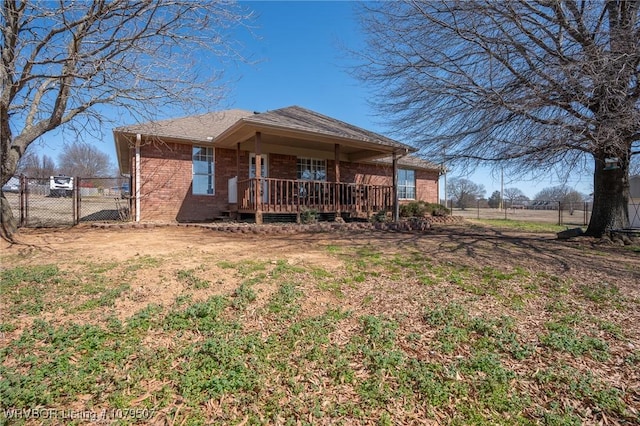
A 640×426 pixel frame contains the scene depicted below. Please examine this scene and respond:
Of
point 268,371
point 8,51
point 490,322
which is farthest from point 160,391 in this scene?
point 8,51

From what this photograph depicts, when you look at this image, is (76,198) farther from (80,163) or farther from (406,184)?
(80,163)

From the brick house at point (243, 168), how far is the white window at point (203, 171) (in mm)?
34

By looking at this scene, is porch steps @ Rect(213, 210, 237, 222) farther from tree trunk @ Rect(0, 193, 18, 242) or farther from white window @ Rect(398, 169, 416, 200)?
white window @ Rect(398, 169, 416, 200)

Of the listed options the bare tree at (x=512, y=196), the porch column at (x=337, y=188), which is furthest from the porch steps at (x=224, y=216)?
the bare tree at (x=512, y=196)

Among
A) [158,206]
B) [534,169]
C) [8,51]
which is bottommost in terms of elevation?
[158,206]

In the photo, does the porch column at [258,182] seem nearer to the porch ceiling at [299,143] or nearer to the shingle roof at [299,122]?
the porch ceiling at [299,143]

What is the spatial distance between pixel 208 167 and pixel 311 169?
4.23m

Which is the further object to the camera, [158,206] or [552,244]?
[158,206]

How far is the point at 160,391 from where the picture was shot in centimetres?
252

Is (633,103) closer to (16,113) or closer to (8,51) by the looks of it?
(8,51)

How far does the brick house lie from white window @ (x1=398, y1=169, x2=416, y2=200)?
175 inches

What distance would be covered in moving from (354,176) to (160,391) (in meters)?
13.5

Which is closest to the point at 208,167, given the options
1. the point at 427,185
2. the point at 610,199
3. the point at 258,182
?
the point at 258,182

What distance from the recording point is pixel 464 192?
52.8 m
